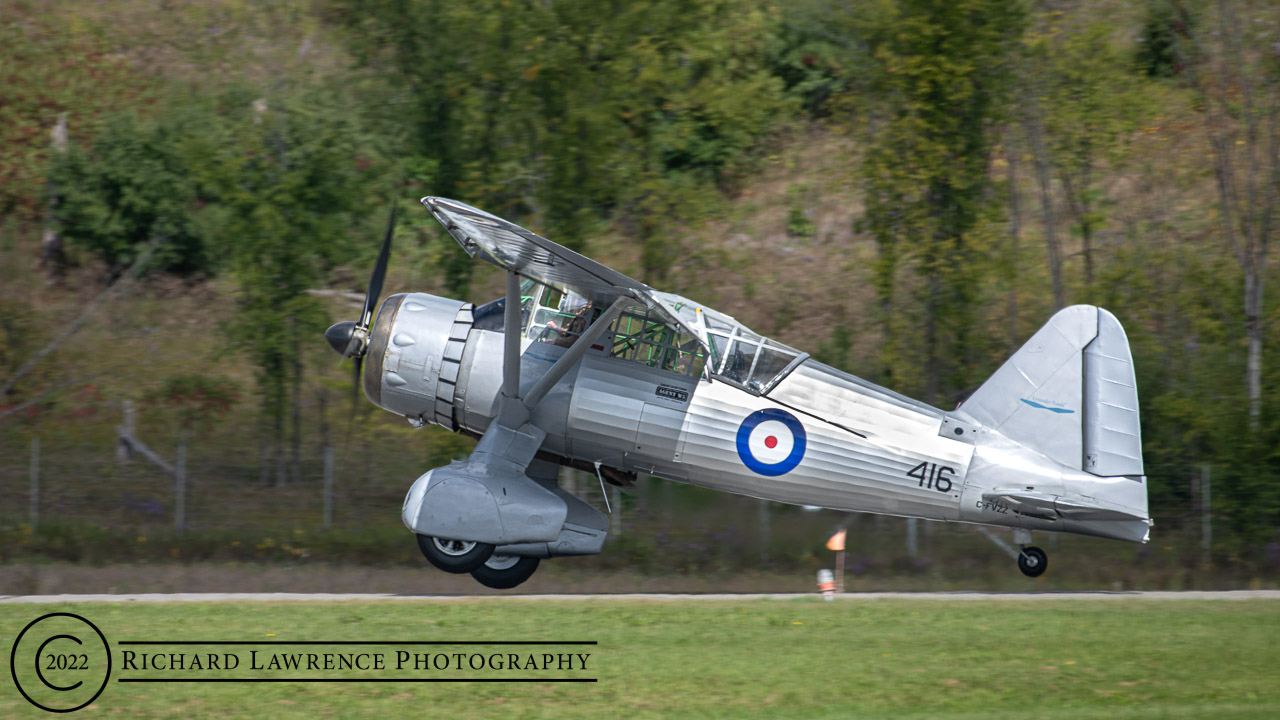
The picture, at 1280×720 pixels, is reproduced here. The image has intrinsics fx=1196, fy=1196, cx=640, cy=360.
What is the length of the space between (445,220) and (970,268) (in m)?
12.3

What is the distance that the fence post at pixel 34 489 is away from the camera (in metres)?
18.8

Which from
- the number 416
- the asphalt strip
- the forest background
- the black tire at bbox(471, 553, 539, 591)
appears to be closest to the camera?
the number 416

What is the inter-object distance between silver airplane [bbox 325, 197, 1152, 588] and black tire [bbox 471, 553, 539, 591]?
17 mm

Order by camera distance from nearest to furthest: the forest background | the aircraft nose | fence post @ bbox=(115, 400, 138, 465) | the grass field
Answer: the grass field
the aircraft nose
the forest background
fence post @ bbox=(115, 400, 138, 465)

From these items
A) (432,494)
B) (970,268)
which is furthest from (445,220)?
(970,268)

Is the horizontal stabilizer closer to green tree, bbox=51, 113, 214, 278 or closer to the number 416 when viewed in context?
the number 416

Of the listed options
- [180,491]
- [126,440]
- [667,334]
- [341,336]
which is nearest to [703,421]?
[667,334]

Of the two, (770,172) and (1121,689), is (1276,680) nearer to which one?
(1121,689)

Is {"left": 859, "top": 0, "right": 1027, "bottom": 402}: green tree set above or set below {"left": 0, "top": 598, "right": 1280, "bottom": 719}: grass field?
above

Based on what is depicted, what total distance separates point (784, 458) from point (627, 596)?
4.92 m

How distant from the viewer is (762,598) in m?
15.6

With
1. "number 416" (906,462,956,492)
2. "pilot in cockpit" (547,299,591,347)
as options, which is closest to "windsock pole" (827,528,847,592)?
"number 416" (906,462,956,492)

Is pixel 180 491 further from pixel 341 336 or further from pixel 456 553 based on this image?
pixel 456 553

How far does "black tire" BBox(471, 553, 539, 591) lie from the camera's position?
12.2 m
